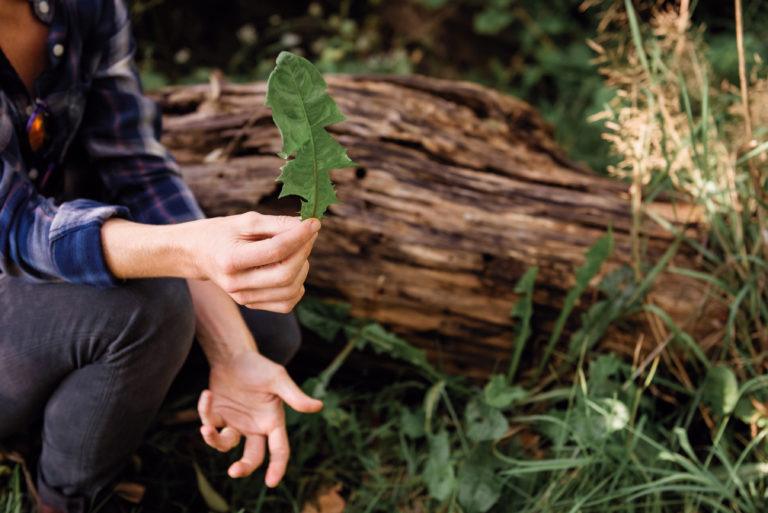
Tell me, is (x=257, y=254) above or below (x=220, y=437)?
above

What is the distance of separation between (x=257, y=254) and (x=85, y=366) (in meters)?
0.49

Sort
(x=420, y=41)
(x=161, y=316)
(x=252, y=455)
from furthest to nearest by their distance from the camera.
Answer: (x=420, y=41) < (x=252, y=455) < (x=161, y=316)

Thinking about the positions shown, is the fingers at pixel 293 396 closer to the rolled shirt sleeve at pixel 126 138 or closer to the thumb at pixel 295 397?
the thumb at pixel 295 397

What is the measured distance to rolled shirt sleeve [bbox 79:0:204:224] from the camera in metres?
1.36

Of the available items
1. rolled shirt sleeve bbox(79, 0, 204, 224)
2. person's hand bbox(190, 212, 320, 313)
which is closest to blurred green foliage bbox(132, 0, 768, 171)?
rolled shirt sleeve bbox(79, 0, 204, 224)

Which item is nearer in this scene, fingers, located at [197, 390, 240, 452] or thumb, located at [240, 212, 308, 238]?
thumb, located at [240, 212, 308, 238]

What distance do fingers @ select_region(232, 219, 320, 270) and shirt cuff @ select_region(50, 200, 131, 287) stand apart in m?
0.27

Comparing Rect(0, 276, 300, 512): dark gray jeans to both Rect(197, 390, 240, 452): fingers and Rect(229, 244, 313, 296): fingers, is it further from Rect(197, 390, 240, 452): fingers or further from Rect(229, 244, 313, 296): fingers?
Rect(229, 244, 313, 296): fingers

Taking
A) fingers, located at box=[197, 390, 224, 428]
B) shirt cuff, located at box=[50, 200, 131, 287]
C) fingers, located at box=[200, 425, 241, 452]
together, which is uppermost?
shirt cuff, located at box=[50, 200, 131, 287]

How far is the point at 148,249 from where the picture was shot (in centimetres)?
106

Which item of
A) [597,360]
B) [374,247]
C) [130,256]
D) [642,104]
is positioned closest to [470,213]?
[374,247]

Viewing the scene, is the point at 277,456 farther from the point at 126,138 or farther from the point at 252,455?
the point at 126,138

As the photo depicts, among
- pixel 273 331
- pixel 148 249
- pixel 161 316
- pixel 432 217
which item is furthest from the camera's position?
pixel 432 217

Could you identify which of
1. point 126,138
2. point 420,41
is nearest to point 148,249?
point 126,138
